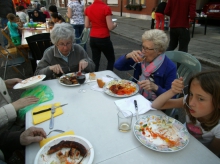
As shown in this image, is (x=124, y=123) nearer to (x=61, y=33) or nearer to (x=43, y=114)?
A: (x=43, y=114)

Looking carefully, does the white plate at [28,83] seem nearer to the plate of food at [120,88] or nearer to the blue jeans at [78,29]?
the plate of food at [120,88]

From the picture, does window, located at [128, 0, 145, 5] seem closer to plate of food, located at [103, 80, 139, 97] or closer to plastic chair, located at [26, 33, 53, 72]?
plastic chair, located at [26, 33, 53, 72]

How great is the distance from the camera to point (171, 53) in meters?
2.67

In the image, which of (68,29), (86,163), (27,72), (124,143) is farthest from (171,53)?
(27,72)

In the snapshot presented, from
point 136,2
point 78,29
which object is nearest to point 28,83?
point 78,29

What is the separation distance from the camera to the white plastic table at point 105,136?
41.8 inches

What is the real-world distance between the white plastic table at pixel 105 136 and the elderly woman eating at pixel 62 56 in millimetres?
651

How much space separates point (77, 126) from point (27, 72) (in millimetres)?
4151

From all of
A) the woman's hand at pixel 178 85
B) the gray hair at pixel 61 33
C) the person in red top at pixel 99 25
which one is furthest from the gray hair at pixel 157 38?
the person in red top at pixel 99 25

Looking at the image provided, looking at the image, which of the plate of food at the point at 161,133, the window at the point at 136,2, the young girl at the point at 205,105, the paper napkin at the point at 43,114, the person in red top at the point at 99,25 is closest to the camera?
the plate of food at the point at 161,133

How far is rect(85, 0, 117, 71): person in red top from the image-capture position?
353cm

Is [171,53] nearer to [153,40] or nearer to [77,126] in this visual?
[153,40]

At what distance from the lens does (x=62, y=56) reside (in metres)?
2.51

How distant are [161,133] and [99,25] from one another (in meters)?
3.03
